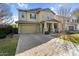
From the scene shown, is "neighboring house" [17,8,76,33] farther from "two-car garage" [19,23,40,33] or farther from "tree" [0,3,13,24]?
"tree" [0,3,13,24]

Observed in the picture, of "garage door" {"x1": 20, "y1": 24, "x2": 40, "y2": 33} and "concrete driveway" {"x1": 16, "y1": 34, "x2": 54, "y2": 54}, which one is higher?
"garage door" {"x1": 20, "y1": 24, "x2": 40, "y2": 33}

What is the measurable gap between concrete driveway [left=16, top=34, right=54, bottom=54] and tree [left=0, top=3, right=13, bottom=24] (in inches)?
13.5

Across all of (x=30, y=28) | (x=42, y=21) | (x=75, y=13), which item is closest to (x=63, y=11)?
(x=75, y=13)

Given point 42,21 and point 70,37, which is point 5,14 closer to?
point 42,21

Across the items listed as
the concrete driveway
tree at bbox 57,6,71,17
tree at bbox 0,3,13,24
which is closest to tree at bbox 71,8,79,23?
tree at bbox 57,6,71,17

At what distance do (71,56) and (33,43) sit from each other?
0.66m

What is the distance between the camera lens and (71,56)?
4.05m

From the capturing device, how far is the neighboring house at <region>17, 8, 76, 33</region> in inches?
162

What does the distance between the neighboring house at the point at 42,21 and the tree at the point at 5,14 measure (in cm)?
17

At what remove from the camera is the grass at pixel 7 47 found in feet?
13.2

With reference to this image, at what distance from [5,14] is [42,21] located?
0.63 metres

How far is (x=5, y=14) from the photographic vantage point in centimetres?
406

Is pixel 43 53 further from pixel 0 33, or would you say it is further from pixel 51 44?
pixel 0 33

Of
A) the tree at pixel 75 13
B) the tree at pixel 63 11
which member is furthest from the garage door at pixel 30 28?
the tree at pixel 75 13
